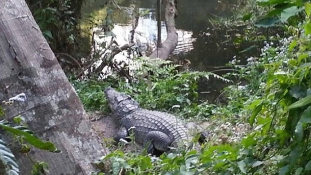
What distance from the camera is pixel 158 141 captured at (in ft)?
13.0

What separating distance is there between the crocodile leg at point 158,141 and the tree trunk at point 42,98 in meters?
1.96

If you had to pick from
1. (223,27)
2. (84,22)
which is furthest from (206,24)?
(84,22)

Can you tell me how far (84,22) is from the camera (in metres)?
6.97

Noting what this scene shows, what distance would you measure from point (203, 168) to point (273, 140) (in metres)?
0.23

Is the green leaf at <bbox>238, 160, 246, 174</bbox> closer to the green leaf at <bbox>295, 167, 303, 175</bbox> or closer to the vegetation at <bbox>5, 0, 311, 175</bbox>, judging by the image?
the vegetation at <bbox>5, 0, 311, 175</bbox>

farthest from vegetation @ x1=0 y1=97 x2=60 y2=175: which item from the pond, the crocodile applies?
the pond

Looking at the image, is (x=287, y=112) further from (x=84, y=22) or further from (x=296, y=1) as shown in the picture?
(x=84, y=22)

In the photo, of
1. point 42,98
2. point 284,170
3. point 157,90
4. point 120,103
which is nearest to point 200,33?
point 157,90

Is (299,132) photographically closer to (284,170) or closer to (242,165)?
(284,170)

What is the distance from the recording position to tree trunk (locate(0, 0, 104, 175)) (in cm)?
180

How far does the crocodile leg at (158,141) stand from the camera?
12.7ft

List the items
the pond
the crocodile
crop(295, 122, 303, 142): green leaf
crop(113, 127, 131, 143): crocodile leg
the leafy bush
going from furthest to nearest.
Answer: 1. the pond
2. the leafy bush
3. crop(113, 127, 131, 143): crocodile leg
4. the crocodile
5. crop(295, 122, 303, 142): green leaf

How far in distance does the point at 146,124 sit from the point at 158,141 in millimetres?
319

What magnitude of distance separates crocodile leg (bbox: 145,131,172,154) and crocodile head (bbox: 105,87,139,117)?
2.00ft
